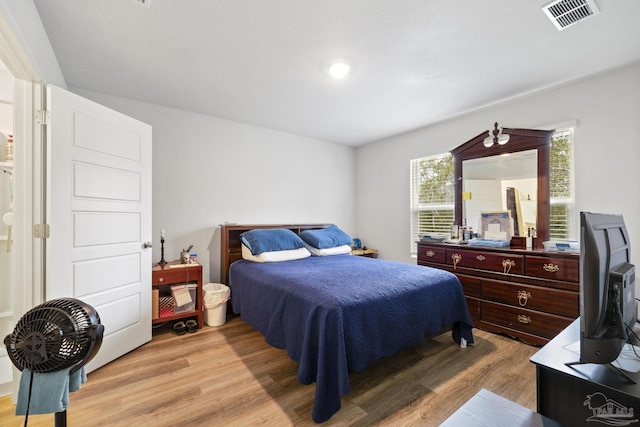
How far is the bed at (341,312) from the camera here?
5.42 ft

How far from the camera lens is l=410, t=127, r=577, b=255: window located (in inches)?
105

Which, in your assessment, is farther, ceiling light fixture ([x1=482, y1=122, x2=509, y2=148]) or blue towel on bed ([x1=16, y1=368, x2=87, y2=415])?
ceiling light fixture ([x1=482, y1=122, x2=509, y2=148])

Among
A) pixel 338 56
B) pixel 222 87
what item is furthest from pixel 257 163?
pixel 338 56

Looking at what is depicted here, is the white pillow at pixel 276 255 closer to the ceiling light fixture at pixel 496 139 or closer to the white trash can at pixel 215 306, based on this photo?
the white trash can at pixel 215 306

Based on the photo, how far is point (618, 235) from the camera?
108 cm

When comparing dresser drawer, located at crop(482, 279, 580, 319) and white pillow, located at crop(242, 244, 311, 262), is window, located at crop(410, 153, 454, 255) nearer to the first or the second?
dresser drawer, located at crop(482, 279, 580, 319)

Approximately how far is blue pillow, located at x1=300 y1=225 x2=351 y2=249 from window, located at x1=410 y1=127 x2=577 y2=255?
1.06 metres

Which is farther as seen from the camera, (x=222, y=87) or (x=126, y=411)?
(x=222, y=87)

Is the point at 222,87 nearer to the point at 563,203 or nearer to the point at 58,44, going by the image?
the point at 58,44

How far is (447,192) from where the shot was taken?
3670mm

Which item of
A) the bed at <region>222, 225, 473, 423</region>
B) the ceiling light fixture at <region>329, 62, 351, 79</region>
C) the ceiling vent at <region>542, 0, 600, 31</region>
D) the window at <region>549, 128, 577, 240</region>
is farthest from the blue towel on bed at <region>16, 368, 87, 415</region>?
the window at <region>549, 128, 577, 240</region>

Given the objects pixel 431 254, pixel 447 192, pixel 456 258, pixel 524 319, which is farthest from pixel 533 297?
pixel 447 192

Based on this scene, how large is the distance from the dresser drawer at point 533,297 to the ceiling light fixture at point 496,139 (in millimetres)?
1516

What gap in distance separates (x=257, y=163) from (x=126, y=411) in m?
2.91
